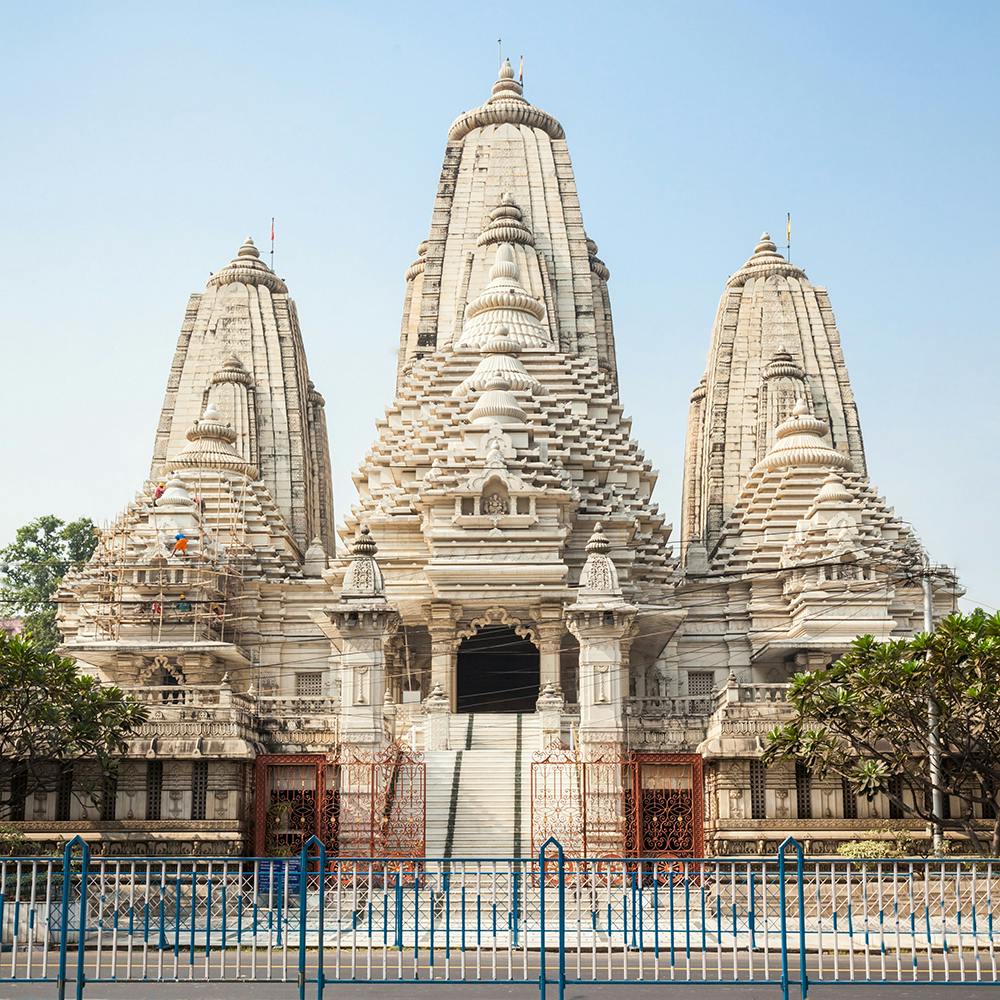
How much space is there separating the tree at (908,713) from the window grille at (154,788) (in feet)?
37.2

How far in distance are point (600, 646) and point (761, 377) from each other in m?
28.3

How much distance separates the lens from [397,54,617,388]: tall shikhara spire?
55.2 metres

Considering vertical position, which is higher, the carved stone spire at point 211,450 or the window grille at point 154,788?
the carved stone spire at point 211,450

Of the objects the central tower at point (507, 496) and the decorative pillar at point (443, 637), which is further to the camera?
the central tower at point (507, 496)

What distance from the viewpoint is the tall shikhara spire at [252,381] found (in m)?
58.3

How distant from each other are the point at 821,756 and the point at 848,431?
31624 mm

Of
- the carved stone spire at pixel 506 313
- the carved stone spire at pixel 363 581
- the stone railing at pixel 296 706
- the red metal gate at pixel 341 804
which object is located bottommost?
the red metal gate at pixel 341 804

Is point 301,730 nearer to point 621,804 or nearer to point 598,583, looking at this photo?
point 621,804

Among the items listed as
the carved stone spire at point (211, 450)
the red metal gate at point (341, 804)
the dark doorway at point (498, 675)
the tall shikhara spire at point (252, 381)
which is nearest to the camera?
the red metal gate at point (341, 804)

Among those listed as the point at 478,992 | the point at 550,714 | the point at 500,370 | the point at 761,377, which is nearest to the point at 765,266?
the point at 761,377

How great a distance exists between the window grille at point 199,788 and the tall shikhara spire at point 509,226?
27.0 meters

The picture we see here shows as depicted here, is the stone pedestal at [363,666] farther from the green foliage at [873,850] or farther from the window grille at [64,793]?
the green foliage at [873,850]

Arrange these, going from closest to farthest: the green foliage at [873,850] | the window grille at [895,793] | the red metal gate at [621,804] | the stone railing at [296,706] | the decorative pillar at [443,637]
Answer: the green foliage at [873,850] → the red metal gate at [621,804] → the window grille at [895,793] → the stone railing at [296,706] → the decorative pillar at [443,637]

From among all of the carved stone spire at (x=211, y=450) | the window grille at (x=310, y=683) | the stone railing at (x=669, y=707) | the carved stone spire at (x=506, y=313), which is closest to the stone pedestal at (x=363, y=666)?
the stone railing at (x=669, y=707)
